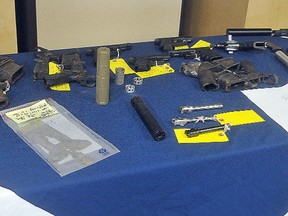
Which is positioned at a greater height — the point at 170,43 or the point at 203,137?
the point at 170,43

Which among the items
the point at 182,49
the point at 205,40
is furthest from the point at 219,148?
the point at 205,40

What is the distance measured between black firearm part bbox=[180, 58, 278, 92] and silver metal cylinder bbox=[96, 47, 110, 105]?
30cm

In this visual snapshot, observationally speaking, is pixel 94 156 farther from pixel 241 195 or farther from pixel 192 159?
pixel 241 195

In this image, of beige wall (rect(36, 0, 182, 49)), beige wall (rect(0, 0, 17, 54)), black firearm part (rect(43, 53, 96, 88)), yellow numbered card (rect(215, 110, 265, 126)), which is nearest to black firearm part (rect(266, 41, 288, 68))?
yellow numbered card (rect(215, 110, 265, 126))

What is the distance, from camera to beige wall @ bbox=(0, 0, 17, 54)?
6.21 feet

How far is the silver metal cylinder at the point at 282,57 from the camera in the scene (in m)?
1.45

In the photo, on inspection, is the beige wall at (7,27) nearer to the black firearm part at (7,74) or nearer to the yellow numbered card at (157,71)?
the black firearm part at (7,74)

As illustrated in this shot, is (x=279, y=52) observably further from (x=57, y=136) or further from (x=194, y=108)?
(x=57, y=136)

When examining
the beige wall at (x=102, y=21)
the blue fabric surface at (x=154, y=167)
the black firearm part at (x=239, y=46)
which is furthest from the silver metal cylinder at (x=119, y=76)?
the beige wall at (x=102, y=21)

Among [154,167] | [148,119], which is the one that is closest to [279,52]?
[148,119]

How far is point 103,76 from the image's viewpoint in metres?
1.09

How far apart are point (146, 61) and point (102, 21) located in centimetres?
99

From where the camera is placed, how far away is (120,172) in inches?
35.0

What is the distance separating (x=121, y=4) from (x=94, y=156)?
4.90ft
